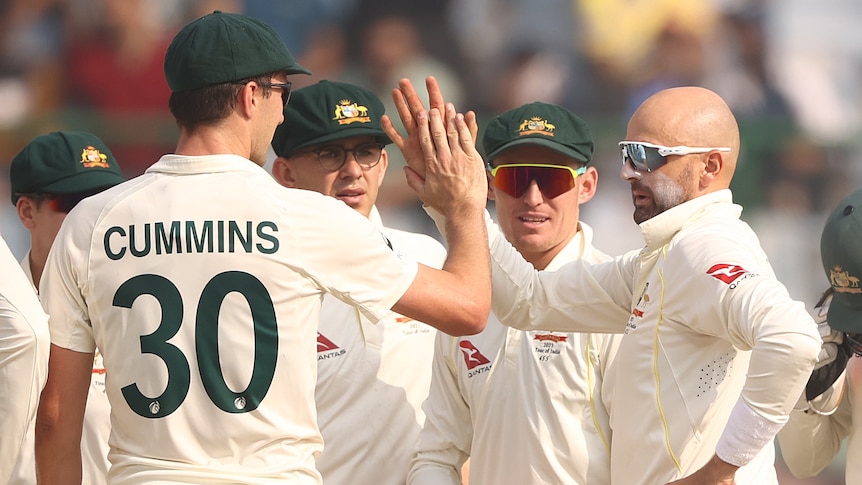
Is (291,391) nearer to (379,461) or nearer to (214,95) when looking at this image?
(214,95)

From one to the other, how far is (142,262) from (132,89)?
8096mm

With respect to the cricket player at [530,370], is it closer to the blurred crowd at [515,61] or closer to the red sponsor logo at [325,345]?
the red sponsor logo at [325,345]

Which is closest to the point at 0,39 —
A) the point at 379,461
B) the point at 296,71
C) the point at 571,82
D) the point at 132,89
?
the point at 132,89

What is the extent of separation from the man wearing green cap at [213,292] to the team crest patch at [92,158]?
1853 mm

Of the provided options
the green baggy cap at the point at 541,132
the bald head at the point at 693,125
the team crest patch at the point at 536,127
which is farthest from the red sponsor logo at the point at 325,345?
the bald head at the point at 693,125

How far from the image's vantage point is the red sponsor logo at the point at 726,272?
3590 millimetres

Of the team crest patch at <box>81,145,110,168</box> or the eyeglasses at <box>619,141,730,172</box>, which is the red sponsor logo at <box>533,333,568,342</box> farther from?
the team crest patch at <box>81,145,110,168</box>

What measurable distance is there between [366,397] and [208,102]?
74.1 inches

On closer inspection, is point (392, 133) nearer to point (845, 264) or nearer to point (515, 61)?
point (845, 264)

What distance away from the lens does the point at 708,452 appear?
12.7ft

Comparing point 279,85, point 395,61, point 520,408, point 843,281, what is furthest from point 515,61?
point 279,85

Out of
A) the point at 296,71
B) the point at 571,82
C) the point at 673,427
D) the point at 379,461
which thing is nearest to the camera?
the point at 296,71

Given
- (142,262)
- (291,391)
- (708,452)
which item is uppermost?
(142,262)

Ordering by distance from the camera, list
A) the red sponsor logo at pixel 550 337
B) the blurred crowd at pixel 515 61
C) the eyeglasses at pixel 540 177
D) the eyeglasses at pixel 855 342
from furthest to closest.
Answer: the blurred crowd at pixel 515 61 < the eyeglasses at pixel 540 177 < the red sponsor logo at pixel 550 337 < the eyeglasses at pixel 855 342
